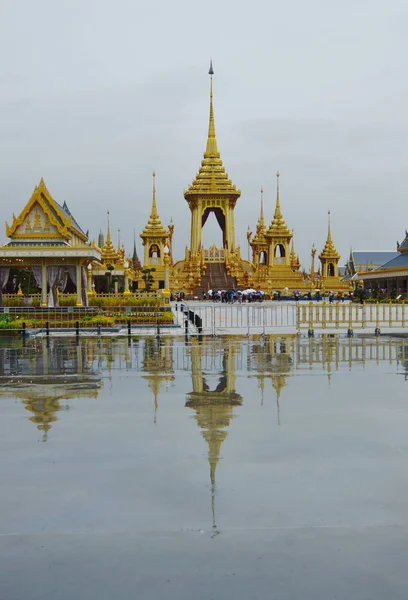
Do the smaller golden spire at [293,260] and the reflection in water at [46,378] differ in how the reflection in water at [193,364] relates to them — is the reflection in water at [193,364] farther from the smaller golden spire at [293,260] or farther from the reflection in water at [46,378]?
the smaller golden spire at [293,260]

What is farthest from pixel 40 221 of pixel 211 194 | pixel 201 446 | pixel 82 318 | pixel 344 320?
pixel 211 194

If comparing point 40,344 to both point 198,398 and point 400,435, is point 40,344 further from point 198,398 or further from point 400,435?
point 400,435

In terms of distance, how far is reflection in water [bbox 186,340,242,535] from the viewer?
769 cm

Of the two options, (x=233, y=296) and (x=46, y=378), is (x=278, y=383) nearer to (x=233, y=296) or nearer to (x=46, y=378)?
(x=46, y=378)

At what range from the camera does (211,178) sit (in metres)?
84.5

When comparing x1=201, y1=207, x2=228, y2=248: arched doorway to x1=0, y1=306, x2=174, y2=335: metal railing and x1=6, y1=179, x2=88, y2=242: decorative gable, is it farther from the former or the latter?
x1=0, y1=306, x2=174, y2=335: metal railing

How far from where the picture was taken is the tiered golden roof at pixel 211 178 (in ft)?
274

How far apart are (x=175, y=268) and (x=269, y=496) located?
75461 mm

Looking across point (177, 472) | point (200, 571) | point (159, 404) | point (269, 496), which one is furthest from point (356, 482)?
point (159, 404)

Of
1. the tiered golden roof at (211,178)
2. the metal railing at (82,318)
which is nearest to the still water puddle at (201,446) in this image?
the metal railing at (82,318)

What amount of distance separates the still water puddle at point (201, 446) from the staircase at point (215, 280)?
201 ft

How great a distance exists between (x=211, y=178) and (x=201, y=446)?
78415 mm

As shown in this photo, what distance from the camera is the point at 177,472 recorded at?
686cm

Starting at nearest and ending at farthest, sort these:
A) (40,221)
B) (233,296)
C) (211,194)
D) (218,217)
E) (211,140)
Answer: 1. (40,221)
2. (233,296)
3. (211,194)
4. (211,140)
5. (218,217)
